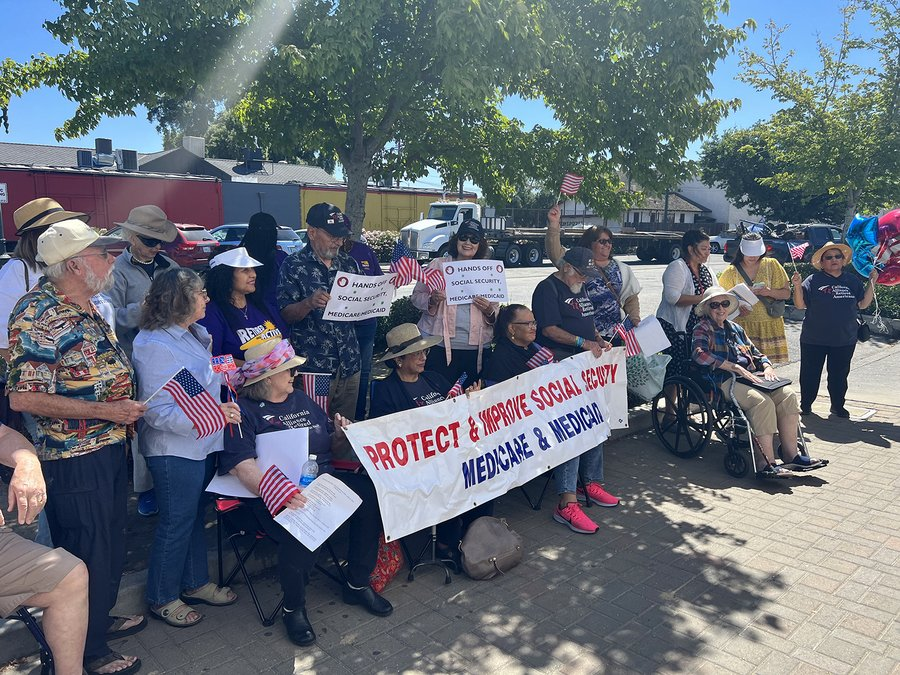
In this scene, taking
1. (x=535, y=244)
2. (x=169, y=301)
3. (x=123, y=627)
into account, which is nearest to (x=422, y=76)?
(x=169, y=301)

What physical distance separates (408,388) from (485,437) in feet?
2.08

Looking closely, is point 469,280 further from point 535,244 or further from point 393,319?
point 535,244

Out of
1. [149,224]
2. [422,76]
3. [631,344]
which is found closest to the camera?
[149,224]

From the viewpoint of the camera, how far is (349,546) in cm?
402

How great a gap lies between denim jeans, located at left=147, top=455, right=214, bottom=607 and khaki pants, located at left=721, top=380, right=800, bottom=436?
14.3 feet

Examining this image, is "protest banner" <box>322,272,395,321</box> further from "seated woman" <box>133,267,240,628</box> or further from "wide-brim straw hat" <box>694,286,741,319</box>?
"wide-brim straw hat" <box>694,286,741,319</box>

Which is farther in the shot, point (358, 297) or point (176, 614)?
point (358, 297)

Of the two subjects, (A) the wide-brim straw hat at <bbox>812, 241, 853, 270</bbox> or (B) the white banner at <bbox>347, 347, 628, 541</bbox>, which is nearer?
(B) the white banner at <bbox>347, 347, 628, 541</bbox>

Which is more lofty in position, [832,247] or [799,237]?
[799,237]

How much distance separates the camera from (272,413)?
13.1 ft

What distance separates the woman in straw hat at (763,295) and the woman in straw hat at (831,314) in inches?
16.8

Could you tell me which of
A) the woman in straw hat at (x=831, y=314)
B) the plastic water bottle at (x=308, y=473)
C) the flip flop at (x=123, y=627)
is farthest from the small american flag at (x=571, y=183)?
the flip flop at (x=123, y=627)

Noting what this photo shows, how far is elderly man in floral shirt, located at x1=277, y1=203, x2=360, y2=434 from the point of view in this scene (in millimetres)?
4828

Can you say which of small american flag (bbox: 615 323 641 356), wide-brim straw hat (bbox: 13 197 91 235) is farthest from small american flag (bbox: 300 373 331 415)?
small american flag (bbox: 615 323 641 356)
